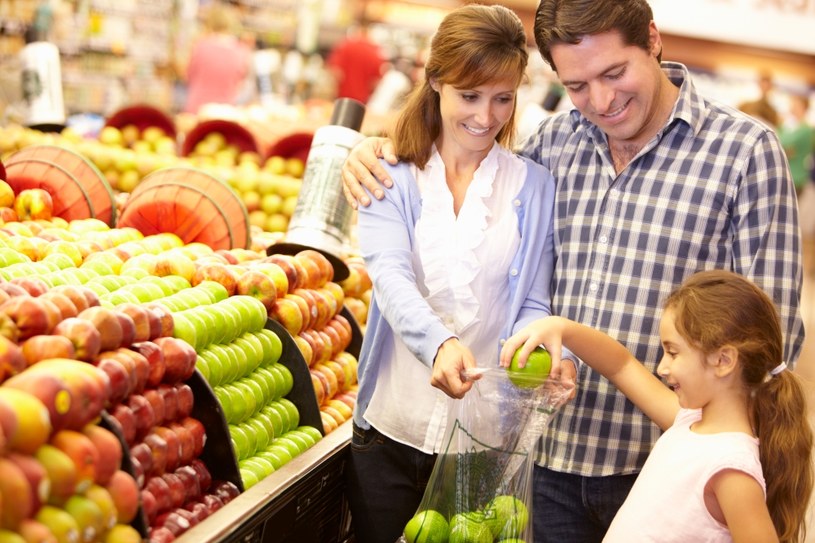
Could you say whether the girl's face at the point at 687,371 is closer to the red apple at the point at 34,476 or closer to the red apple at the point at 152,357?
the red apple at the point at 152,357

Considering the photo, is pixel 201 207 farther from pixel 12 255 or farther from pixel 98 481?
pixel 98 481

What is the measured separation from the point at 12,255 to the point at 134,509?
0.95 metres

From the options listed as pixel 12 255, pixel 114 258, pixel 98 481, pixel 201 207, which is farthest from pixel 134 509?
pixel 201 207

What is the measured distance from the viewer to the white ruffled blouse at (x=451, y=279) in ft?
7.52

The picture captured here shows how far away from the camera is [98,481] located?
1679mm

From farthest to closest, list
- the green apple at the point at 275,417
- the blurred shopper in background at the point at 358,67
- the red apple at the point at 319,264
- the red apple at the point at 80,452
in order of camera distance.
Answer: the blurred shopper in background at the point at 358,67
the red apple at the point at 319,264
the green apple at the point at 275,417
the red apple at the point at 80,452

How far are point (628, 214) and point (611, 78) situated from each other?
0.33 metres

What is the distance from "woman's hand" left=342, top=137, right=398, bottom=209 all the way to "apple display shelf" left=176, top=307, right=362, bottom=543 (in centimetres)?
54

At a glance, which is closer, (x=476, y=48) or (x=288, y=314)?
(x=476, y=48)

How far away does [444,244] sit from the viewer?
2293 millimetres

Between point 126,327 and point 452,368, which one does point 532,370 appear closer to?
point 452,368

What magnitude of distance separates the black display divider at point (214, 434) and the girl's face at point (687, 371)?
96 cm

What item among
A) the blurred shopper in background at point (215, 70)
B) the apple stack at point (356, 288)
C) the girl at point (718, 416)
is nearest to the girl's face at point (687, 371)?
the girl at point (718, 416)

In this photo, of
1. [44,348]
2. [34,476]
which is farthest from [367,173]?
[34,476]
